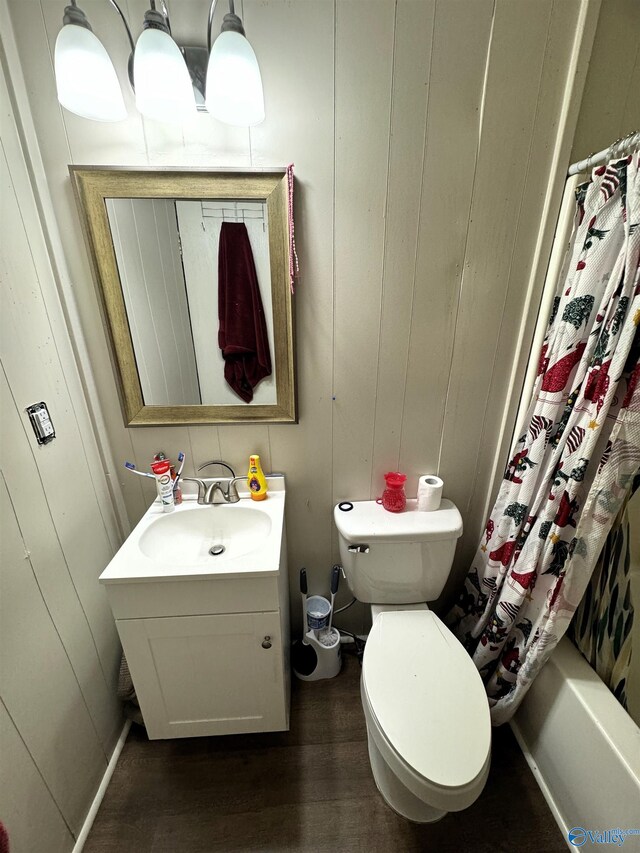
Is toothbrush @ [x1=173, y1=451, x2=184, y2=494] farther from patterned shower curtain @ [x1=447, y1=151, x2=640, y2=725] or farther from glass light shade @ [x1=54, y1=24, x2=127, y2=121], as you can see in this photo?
patterned shower curtain @ [x1=447, y1=151, x2=640, y2=725]

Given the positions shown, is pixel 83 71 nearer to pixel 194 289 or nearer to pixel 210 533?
pixel 194 289

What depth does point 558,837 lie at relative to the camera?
0.98 m

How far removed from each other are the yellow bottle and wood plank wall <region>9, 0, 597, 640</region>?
2.4 inches

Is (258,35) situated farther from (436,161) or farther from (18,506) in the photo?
(18,506)

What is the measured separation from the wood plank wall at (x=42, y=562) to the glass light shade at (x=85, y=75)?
18cm

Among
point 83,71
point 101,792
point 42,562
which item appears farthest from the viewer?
point 101,792

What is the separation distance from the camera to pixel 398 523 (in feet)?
3.82

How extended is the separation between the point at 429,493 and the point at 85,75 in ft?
4.73

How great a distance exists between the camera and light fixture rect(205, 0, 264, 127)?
2.45 ft

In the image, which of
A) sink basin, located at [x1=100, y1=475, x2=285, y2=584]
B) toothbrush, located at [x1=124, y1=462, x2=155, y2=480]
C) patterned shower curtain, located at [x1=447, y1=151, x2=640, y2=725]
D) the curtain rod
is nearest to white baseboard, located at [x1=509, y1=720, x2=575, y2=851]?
patterned shower curtain, located at [x1=447, y1=151, x2=640, y2=725]

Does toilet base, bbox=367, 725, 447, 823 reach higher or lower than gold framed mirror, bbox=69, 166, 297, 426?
lower

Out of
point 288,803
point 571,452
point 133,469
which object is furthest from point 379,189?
point 288,803

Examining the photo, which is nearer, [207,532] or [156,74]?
[156,74]

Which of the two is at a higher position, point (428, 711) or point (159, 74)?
point (159, 74)
